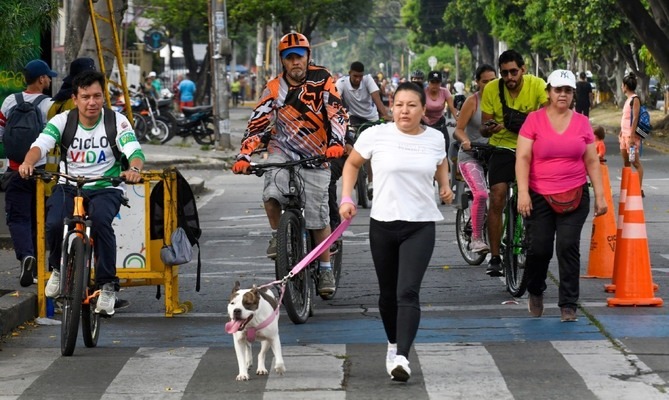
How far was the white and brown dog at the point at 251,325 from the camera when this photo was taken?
759 cm

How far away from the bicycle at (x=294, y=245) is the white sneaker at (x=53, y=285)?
139cm

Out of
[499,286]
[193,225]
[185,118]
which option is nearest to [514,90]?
[499,286]

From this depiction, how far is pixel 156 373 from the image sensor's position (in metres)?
8.15

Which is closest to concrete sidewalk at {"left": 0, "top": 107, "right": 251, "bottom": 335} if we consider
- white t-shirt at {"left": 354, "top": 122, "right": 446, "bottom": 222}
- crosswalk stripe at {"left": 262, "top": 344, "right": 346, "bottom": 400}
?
crosswalk stripe at {"left": 262, "top": 344, "right": 346, "bottom": 400}

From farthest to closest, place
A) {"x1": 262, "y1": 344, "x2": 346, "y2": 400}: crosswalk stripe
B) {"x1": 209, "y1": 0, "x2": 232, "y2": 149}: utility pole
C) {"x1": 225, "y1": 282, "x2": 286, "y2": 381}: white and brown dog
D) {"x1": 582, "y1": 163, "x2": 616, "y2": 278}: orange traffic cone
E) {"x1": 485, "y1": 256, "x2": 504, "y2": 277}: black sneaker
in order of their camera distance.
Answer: {"x1": 209, "y1": 0, "x2": 232, "y2": 149}: utility pole < {"x1": 582, "y1": 163, "x2": 616, "y2": 278}: orange traffic cone < {"x1": 485, "y1": 256, "x2": 504, "y2": 277}: black sneaker < {"x1": 225, "y1": 282, "x2": 286, "y2": 381}: white and brown dog < {"x1": 262, "y1": 344, "x2": 346, "y2": 400}: crosswalk stripe

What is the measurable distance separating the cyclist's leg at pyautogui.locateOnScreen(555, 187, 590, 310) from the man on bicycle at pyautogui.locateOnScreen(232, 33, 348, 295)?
1.63 m

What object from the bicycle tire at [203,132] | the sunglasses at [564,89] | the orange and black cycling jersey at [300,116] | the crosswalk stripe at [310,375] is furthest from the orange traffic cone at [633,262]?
the bicycle tire at [203,132]

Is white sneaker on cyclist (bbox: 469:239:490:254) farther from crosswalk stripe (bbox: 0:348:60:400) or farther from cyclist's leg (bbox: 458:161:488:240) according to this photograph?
crosswalk stripe (bbox: 0:348:60:400)

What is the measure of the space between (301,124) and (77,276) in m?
2.27

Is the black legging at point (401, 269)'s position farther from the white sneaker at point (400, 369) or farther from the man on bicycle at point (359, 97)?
the man on bicycle at point (359, 97)

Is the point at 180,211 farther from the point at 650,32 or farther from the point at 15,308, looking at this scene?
the point at 650,32

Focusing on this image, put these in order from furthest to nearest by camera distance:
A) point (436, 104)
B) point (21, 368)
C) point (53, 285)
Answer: point (436, 104)
point (53, 285)
point (21, 368)

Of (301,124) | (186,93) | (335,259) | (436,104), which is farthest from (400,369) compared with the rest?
(186,93)

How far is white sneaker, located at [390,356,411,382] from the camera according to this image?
759cm
